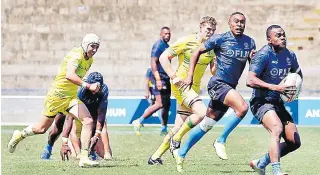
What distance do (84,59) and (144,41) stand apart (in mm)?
15585

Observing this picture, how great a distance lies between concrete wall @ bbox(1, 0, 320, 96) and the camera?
96.4 ft

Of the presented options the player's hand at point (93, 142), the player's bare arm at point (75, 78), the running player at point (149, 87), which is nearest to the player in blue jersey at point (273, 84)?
the player's bare arm at point (75, 78)

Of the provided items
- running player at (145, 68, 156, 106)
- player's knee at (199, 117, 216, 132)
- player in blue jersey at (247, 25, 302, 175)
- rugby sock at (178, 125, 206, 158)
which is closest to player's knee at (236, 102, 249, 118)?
player's knee at (199, 117, 216, 132)

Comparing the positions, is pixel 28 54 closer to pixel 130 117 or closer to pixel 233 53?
pixel 130 117

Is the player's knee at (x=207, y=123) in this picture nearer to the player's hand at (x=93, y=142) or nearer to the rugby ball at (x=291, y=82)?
the rugby ball at (x=291, y=82)

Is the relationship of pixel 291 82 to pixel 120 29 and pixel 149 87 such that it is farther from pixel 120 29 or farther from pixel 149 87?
pixel 120 29

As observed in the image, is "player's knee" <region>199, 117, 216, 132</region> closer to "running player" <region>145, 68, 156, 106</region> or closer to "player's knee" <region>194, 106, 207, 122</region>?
"player's knee" <region>194, 106, 207, 122</region>

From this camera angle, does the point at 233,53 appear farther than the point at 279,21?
No

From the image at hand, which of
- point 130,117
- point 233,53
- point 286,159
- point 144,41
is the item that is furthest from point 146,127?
point 233,53

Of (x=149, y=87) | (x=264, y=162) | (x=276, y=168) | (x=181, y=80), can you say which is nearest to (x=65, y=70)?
(x=181, y=80)

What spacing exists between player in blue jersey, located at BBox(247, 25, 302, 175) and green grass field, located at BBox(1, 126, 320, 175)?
4.74 ft

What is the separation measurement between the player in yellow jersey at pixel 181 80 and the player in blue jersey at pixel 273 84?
230cm

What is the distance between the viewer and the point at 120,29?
3009cm

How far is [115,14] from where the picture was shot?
30.3 meters
